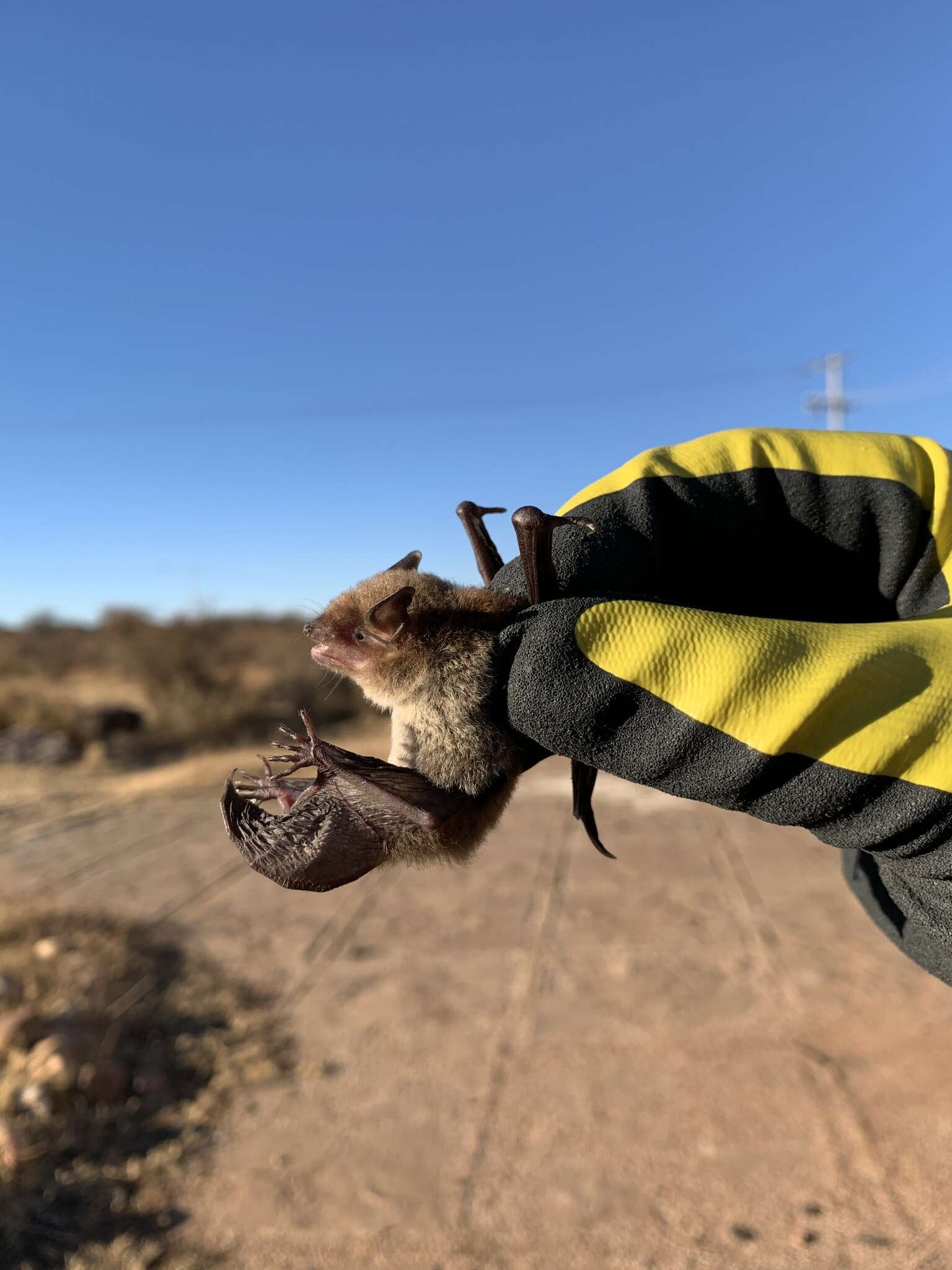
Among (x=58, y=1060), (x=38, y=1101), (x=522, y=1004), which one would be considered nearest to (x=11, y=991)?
(x=58, y=1060)

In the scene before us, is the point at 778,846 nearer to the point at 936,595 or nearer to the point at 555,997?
the point at 555,997

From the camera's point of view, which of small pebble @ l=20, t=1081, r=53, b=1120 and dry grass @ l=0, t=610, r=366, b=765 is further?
dry grass @ l=0, t=610, r=366, b=765

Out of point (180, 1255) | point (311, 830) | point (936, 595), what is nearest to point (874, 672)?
point (936, 595)

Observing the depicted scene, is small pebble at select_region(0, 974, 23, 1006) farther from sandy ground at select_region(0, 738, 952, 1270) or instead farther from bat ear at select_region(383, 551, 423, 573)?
bat ear at select_region(383, 551, 423, 573)

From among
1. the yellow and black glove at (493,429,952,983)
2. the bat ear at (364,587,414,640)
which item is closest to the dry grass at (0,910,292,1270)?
the bat ear at (364,587,414,640)

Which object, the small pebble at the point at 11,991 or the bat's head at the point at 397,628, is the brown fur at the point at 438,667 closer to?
the bat's head at the point at 397,628

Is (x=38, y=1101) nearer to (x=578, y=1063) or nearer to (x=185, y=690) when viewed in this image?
(x=578, y=1063)

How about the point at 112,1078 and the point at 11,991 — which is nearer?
the point at 112,1078

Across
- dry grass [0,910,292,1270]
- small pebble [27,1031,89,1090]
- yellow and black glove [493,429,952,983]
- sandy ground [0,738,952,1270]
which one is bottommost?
sandy ground [0,738,952,1270]
